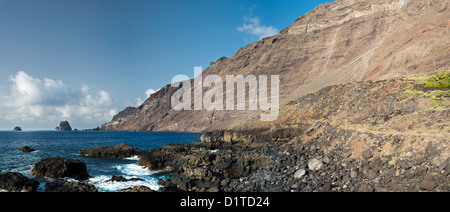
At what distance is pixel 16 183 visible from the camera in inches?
691

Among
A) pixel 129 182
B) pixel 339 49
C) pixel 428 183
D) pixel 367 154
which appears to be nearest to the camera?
pixel 428 183

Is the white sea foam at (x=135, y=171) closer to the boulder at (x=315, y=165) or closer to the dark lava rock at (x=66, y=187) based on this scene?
the dark lava rock at (x=66, y=187)

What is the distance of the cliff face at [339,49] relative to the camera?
5119 centimetres

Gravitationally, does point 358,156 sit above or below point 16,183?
above

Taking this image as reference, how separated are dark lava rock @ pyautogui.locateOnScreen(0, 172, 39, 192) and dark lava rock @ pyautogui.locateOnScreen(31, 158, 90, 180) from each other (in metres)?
4.49

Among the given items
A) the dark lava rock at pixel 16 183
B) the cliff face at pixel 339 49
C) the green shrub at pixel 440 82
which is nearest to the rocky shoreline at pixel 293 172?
the dark lava rock at pixel 16 183

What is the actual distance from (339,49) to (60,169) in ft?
408

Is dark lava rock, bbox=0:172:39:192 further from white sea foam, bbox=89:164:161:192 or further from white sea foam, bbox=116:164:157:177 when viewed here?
white sea foam, bbox=116:164:157:177

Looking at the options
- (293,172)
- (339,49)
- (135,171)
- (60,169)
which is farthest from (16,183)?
(339,49)

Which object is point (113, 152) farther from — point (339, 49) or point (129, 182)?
point (339, 49)

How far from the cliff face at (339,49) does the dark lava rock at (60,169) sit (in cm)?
5265

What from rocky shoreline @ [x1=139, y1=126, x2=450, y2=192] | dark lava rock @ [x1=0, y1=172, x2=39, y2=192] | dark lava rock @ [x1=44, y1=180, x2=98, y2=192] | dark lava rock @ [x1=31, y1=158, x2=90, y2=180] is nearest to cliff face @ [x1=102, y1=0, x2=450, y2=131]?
rocky shoreline @ [x1=139, y1=126, x2=450, y2=192]
